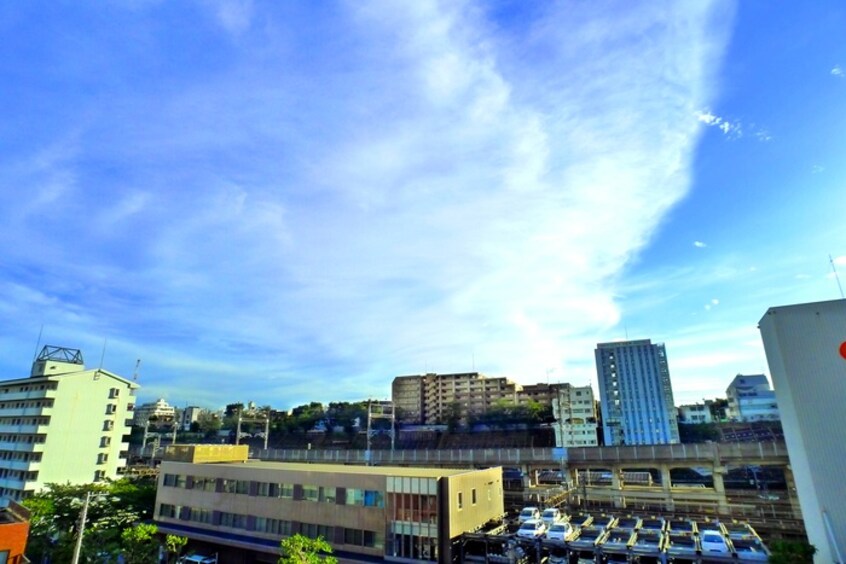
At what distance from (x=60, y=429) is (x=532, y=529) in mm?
64864

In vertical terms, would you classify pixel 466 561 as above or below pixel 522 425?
below

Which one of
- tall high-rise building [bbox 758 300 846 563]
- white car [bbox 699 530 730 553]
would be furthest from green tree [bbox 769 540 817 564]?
white car [bbox 699 530 730 553]

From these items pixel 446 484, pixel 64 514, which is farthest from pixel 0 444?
pixel 446 484

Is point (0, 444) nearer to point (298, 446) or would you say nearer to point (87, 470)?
point (87, 470)

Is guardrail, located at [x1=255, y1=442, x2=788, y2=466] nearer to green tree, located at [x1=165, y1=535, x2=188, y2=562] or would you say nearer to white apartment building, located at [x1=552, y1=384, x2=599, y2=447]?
green tree, located at [x1=165, y1=535, x2=188, y2=562]

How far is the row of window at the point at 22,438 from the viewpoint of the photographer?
62.9m

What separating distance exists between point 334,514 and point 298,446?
11147 centimetres

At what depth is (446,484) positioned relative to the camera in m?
34.8

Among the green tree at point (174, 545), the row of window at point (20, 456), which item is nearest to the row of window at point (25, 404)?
the row of window at point (20, 456)

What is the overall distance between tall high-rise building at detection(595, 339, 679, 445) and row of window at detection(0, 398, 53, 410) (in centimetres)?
13619

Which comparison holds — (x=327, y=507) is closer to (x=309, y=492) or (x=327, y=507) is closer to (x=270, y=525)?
(x=309, y=492)

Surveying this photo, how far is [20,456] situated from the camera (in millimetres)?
64250

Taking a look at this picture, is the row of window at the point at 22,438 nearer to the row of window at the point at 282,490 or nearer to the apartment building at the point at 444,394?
the row of window at the point at 282,490

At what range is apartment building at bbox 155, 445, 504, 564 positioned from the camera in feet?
114
